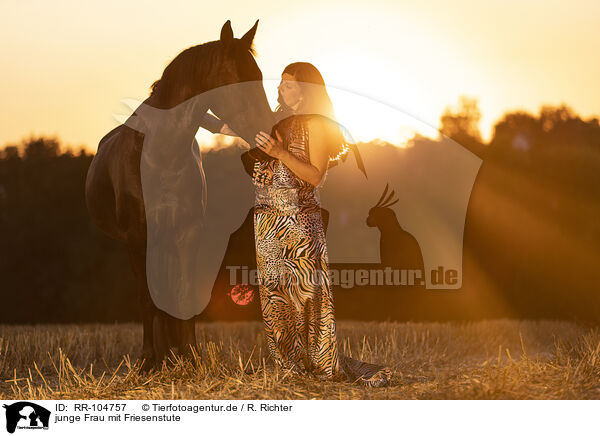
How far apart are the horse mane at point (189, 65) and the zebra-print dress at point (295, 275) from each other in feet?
2.88

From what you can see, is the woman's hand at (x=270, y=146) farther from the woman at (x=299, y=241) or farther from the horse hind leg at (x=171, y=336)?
the horse hind leg at (x=171, y=336)

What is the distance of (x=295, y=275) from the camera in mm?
4875

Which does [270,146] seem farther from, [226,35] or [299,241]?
[226,35]

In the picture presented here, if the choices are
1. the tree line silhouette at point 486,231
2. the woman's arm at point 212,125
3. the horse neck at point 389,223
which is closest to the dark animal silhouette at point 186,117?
the woman's arm at point 212,125

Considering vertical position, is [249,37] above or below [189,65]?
above

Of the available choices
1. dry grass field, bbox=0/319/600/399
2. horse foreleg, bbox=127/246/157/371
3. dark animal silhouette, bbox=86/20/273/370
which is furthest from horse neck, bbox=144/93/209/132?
dry grass field, bbox=0/319/600/399

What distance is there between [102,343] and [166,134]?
3733 mm

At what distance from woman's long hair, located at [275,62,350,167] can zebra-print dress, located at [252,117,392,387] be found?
13 cm

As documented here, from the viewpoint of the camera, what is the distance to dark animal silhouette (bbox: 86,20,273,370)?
193 inches

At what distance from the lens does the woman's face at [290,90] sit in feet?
15.1

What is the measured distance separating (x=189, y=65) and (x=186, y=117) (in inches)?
16.3
